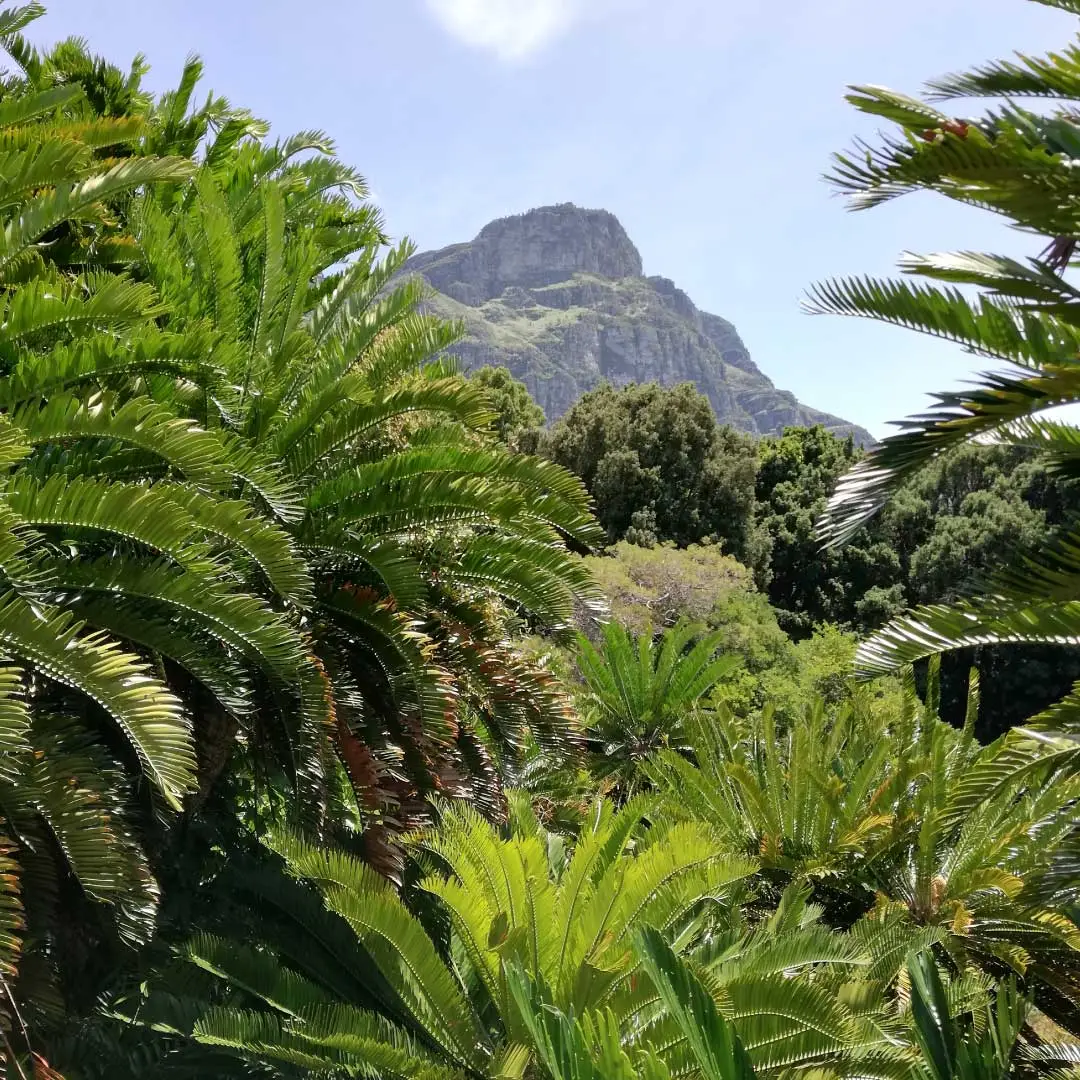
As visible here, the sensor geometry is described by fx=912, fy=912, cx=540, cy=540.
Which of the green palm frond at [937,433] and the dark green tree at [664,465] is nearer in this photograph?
the green palm frond at [937,433]

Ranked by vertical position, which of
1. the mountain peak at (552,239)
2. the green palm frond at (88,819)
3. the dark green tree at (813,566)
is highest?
the mountain peak at (552,239)

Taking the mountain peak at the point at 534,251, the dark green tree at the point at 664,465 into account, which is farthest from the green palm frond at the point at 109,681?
the mountain peak at the point at 534,251

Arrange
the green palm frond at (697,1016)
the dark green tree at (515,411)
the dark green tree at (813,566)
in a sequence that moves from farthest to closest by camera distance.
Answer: the dark green tree at (813,566) < the dark green tree at (515,411) < the green palm frond at (697,1016)

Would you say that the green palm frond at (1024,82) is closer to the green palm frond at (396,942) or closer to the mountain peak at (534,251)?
the green palm frond at (396,942)

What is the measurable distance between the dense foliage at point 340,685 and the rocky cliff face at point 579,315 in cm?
14403

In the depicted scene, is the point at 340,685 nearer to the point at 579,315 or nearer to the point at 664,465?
the point at 664,465

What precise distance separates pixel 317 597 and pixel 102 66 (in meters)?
6.15

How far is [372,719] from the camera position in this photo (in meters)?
4.98

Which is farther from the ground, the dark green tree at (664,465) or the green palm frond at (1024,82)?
the dark green tree at (664,465)

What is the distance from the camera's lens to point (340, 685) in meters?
4.65

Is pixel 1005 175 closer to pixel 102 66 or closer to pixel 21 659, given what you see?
pixel 21 659

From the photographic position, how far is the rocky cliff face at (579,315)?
160 metres

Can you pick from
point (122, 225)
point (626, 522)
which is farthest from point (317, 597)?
point (626, 522)

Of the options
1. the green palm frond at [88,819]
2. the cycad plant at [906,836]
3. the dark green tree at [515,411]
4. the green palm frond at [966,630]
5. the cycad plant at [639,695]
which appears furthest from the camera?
the dark green tree at [515,411]
